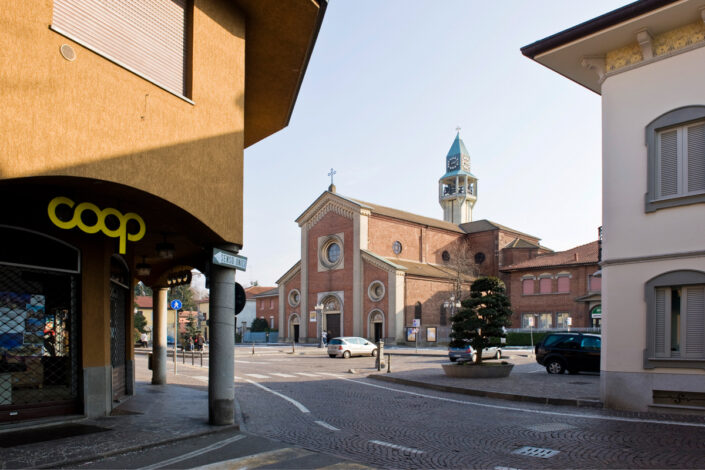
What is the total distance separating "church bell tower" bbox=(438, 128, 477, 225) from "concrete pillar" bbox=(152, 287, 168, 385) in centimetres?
A: 6401

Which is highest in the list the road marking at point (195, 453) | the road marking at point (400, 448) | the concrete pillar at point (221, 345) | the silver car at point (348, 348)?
the concrete pillar at point (221, 345)

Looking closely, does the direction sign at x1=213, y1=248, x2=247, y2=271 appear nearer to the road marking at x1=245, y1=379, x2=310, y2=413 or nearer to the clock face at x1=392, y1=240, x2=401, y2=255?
the road marking at x1=245, y1=379, x2=310, y2=413

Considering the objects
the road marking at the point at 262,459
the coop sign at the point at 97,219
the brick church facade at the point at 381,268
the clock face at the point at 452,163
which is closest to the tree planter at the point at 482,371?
the road marking at the point at 262,459

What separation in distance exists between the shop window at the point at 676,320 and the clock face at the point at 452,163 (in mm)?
69159

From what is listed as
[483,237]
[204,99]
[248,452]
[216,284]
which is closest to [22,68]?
[204,99]

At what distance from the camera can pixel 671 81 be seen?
11.6m

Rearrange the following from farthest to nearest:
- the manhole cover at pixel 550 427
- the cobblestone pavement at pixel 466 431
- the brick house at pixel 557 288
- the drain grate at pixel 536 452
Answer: the brick house at pixel 557 288, the manhole cover at pixel 550 427, the drain grate at pixel 536 452, the cobblestone pavement at pixel 466 431

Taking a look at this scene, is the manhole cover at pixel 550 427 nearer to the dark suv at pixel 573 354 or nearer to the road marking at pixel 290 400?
the road marking at pixel 290 400

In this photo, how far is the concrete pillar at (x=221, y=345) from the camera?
9148 mm

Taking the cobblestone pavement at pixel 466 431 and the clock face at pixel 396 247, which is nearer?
the cobblestone pavement at pixel 466 431

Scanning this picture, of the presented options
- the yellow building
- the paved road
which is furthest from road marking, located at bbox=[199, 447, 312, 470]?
the yellow building

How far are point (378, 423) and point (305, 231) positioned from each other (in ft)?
156

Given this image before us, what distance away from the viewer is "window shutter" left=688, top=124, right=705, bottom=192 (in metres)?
11.1

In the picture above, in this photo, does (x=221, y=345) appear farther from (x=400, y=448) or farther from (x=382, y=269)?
(x=382, y=269)
